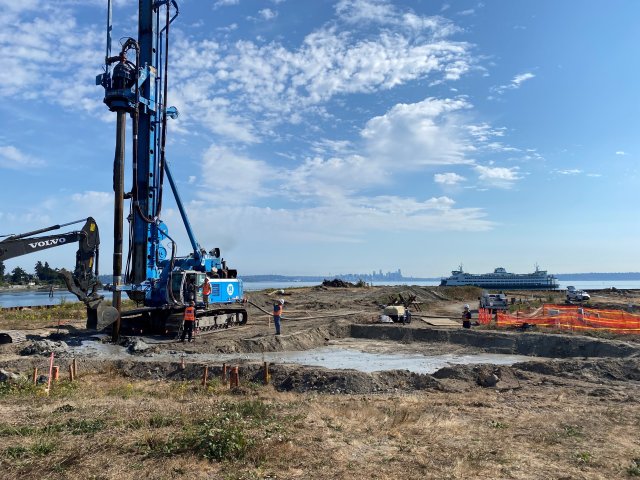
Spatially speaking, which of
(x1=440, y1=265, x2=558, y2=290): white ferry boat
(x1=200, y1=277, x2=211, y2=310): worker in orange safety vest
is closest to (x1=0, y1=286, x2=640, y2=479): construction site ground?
(x1=200, y1=277, x2=211, y2=310): worker in orange safety vest

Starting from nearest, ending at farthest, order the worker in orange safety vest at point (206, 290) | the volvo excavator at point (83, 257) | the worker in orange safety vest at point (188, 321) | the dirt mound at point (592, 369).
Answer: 1. the dirt mound at point (592, 369)
2. the volvo excavator at point (83, 257)
3. the worker in orange safety vest at point (188, 321)
4. the worker in orange safety vest at point (206, 290)

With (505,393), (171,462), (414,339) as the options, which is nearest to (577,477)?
(171,462)

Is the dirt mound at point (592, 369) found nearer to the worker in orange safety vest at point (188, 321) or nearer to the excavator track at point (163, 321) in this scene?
the worker in orange safety vest at point (188, 321)

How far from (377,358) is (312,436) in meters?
11.2

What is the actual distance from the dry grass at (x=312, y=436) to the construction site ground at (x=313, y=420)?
0.02m

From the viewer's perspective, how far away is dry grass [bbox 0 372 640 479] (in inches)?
240

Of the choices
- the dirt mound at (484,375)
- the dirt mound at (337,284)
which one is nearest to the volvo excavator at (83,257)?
the dirt mound at (484,375)

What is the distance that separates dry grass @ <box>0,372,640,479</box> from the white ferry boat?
86369 millimetres

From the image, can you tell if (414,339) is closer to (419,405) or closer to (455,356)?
(455,356)

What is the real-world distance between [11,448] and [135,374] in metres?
7.80

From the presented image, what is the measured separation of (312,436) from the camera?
291 inches

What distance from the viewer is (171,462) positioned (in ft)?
20.2

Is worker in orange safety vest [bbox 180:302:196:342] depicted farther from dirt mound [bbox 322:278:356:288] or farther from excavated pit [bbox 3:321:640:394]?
dirt mound [bbox 322:278:356:288]

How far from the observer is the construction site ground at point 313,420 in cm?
619
